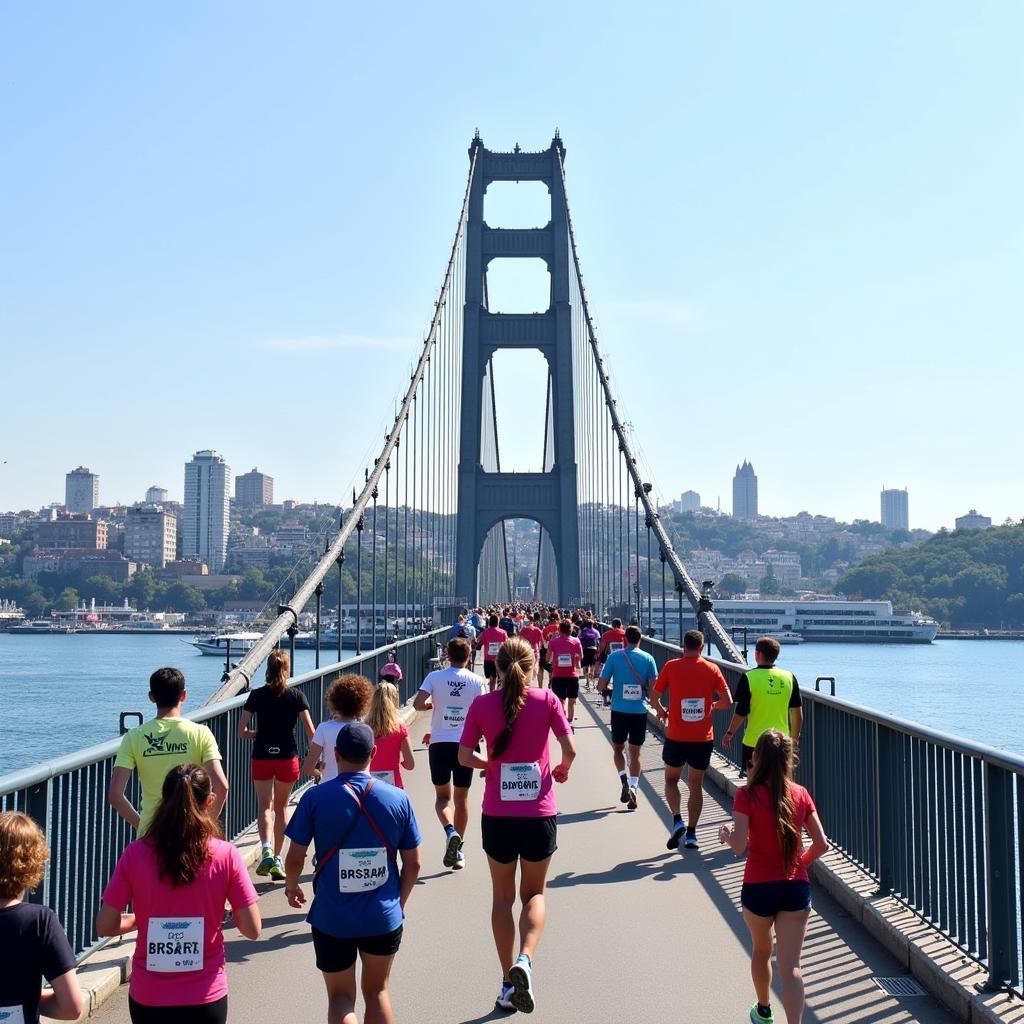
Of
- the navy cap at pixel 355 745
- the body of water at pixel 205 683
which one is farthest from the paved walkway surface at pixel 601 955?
the body of water at pixel 205 683

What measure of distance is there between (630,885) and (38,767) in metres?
3.56

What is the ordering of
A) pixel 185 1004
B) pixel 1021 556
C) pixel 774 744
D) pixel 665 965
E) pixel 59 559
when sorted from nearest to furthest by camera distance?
pixel 185 1004 → pixel 774 744 → pixel 665 965 → pixel 1021 556 → pixel 59 559

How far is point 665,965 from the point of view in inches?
227

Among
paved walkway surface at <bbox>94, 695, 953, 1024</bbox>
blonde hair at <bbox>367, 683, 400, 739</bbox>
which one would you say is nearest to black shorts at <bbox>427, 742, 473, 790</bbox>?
paved walkway surface at <bbox>94, 695, 953, 1024</bbox>

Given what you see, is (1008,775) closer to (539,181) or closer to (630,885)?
(630,885)

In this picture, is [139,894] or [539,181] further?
[539,181]

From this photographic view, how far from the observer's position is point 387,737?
6875mm

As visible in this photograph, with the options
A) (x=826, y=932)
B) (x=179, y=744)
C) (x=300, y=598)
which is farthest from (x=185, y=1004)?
(x=300, y=598)

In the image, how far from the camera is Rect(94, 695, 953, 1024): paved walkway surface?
16.9ft

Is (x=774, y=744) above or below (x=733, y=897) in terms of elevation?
above

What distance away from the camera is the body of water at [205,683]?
39156mm

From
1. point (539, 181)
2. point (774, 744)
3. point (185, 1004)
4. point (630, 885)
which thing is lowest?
point (630, 885)

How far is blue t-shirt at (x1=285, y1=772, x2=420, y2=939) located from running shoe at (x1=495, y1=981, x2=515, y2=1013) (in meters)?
1.10

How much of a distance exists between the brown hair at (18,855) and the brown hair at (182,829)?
405 mm
